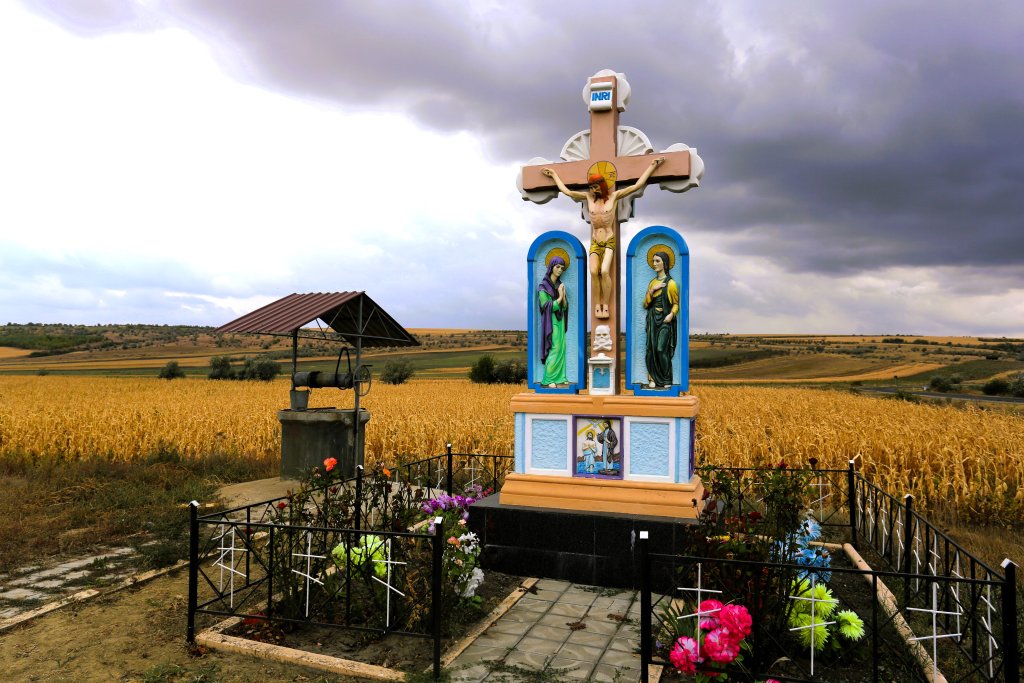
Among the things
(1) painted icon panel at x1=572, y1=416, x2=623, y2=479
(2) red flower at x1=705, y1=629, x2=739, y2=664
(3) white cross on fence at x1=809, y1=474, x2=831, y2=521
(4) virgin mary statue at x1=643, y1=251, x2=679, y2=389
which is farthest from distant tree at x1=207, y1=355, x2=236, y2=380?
(2) red flower at x1=705, y1=629, x2=739, y2=664

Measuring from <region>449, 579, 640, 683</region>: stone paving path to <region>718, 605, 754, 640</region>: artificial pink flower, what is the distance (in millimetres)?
877

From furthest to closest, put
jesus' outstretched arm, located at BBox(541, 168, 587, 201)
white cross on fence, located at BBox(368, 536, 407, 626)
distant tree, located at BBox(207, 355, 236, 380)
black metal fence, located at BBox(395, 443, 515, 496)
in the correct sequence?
distant tree, located at BBox(207, 355, 236, 380), black metal fence, located at BBox(395, 443, 515, 496), jesus' outstretched arm, located at BBox(541, 168, 587, 201), white cross on fence, located at BBox(368, 536, 407, 626)

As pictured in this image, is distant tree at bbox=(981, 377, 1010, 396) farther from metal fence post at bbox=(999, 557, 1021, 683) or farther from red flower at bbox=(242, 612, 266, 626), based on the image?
red flower at bbox=(242, 612, 266, 626)

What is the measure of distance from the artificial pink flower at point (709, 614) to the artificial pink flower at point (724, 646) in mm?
139

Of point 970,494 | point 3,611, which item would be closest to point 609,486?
point 3,611

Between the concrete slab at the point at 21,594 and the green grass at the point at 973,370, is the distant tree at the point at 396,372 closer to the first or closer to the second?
the concrete slab at the point at 21,594

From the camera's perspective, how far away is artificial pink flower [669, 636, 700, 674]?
466cm

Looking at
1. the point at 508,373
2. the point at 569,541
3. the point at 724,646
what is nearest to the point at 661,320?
the point at 569,541

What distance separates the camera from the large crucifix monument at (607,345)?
7.54 metres

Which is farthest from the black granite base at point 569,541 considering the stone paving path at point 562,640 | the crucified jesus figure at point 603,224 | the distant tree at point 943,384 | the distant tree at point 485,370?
the distant tree at point 943,384

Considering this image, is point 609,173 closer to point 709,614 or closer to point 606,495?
point 606,495

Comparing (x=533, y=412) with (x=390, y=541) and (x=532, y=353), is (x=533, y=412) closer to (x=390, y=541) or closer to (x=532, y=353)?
(x=532, y=353)

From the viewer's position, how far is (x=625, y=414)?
765 cm

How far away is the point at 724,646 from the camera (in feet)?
15.1
